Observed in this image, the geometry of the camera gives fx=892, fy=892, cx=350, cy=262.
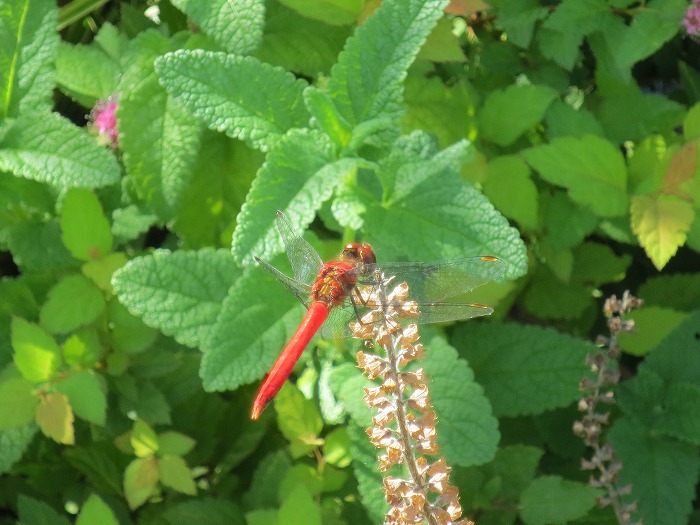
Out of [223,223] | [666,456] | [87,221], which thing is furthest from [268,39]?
[666,456]

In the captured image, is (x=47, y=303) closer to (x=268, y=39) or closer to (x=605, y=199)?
(x=268, y=39)

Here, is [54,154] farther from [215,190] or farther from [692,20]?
[692,20]

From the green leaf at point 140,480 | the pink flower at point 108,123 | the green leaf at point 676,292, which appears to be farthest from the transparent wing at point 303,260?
the green leaf at point 676,292

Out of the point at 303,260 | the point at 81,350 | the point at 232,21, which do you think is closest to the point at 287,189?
the point at 303,260

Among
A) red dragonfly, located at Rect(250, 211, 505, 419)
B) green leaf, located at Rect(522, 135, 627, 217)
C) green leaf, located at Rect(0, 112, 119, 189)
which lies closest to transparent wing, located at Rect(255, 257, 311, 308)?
red dragonfly, located at Rect(250, 211, 505, 419)

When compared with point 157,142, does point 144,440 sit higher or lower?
Result: lower

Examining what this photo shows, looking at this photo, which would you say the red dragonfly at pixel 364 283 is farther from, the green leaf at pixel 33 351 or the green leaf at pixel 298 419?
the green leaf at pixel 33 351
